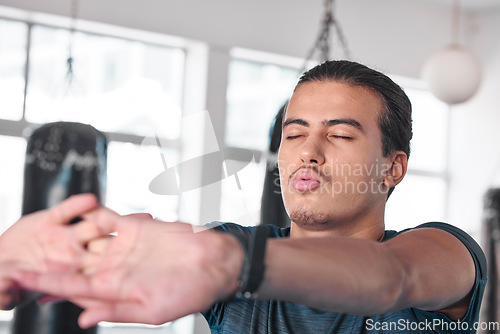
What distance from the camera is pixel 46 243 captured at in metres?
0.91

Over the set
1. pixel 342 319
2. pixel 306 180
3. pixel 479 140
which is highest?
pixel 479 140

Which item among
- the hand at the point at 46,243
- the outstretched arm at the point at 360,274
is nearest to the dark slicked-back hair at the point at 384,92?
the outstretched arm at the point at 360,274

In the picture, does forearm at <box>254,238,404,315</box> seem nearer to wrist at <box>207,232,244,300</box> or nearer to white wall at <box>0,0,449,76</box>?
wrist at <box>207,232,244,300</box>

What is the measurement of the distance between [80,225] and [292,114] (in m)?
0.76

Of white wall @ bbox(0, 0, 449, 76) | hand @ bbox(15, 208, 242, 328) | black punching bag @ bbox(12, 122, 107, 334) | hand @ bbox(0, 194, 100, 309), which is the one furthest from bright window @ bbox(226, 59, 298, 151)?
hand @ bbox(15, 208, 242, 328)

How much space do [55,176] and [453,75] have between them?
8.06 feet

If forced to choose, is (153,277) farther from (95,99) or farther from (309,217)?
(95,99)

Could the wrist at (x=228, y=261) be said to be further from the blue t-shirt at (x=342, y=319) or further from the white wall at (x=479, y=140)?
the white wall at (x=479, y=140)

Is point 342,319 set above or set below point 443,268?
below

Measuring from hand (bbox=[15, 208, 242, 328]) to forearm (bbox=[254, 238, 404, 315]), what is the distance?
0.07m

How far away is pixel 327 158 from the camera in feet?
4.51

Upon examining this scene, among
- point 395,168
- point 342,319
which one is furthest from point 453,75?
point 342,319

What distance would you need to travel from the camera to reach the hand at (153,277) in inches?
27.3

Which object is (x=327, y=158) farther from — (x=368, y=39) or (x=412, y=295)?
(x=368, y=39)
